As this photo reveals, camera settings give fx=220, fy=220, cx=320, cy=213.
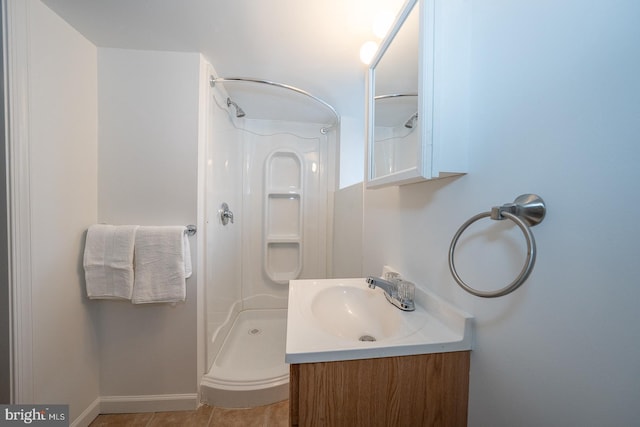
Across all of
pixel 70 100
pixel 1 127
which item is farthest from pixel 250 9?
pixel 1 127

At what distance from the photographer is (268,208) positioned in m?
2.26

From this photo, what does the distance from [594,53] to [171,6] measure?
143 cm

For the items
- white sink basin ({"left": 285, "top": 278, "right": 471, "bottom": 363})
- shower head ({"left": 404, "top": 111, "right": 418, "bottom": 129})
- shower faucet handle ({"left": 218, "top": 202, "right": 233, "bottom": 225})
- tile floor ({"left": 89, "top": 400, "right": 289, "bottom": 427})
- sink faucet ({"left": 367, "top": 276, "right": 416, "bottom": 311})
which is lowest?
tile floor ({"left": 89, "top": 400, "right": 289, "bottom": 427})

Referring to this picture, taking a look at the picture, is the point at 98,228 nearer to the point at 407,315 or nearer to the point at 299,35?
the point at 299,35

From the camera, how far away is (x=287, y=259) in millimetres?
2336

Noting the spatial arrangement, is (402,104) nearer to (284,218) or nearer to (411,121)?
(411,121)

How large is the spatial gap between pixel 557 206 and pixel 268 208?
2.08m

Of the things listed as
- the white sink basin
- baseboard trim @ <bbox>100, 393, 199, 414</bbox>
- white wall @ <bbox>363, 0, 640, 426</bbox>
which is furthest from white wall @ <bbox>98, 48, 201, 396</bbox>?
white wall @ <bbox>363, 0, 640, 426</bbox>

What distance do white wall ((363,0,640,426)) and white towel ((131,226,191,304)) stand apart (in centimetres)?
131

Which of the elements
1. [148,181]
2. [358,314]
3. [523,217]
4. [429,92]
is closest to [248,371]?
[358,314]

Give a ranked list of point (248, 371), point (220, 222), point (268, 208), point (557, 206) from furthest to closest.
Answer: point (268, 208), point (220, 222), point (248, 371), point (557, 206)

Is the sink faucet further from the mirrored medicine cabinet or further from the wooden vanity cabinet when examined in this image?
the mirrored medicine cabinet

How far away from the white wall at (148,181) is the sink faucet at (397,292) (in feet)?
3.53

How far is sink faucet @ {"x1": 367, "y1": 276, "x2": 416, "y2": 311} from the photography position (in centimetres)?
81
